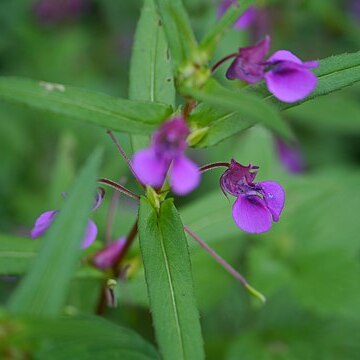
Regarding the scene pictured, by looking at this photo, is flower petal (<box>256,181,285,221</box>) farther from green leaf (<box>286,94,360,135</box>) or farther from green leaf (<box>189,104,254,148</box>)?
green leaf (<box>286,94,360,135</box>)

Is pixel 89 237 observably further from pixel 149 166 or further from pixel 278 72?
pixel 278 72

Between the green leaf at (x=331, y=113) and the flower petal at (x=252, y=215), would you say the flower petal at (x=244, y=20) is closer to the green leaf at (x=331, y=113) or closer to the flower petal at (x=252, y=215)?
the green leaf at (x=331, y=113)

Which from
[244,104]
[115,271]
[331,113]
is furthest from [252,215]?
[331,113]

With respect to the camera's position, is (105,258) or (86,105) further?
(105,258)

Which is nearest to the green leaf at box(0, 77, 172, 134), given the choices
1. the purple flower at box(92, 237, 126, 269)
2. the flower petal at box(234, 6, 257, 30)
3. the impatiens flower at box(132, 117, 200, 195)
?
the impatiens flower at box(132, 117, 200, 195)

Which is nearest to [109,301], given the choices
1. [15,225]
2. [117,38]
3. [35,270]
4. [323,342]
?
[35,270]

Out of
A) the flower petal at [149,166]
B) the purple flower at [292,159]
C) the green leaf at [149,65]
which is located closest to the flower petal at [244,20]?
the purple flower at [292,159]
